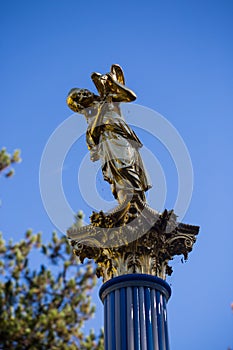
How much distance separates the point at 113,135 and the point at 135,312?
352 cm

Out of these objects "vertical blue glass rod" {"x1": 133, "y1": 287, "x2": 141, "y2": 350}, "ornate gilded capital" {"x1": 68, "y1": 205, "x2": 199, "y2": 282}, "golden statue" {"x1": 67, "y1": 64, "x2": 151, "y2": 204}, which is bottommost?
"vertical blue glass rod" {"x1": 133, "y1": 287, "x2": 141, "y2": 350}

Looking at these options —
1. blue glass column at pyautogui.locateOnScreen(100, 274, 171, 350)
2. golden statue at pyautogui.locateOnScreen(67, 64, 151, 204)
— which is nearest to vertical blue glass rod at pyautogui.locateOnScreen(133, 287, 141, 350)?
blue glass column at pyautogui.locateOnScreen(100, 274, 171, 350)

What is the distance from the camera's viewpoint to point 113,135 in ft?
49.3

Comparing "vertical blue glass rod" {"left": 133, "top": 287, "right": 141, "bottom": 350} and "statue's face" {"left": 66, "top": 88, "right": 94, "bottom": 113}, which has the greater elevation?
"statue's face" {"left": 66, "top": 88, "right": 94, "bottom": 113}

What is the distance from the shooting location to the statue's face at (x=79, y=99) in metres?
15.4

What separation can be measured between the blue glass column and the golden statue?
1.50 metres

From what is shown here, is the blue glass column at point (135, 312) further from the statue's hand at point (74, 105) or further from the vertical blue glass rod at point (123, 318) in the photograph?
the statue's hand at point (74, 105)

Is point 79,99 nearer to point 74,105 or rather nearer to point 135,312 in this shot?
point 74,105

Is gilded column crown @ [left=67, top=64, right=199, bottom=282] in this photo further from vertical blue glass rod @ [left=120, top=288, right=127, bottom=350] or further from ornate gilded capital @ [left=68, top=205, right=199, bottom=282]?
vertical blue glass rod @ [left=120, top=288, right=127, bottom=350]

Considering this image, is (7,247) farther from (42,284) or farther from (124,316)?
(124,316)

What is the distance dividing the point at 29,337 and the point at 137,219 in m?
2.71

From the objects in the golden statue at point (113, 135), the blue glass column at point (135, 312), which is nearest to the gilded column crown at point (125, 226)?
the golden statue at point (113, 135)

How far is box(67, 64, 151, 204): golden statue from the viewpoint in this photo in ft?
47.4

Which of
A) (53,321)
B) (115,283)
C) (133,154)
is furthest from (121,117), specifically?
(53,321)
